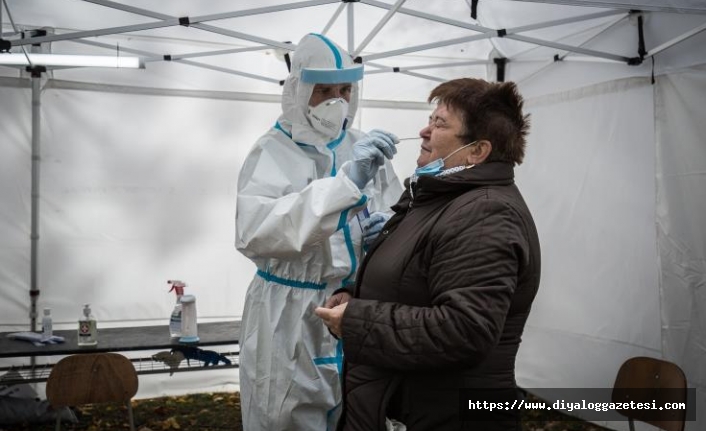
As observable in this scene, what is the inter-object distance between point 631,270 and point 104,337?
11.6 ft

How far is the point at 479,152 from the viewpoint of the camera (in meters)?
1.64

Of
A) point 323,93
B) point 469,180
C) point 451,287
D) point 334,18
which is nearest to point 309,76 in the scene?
point 323,93

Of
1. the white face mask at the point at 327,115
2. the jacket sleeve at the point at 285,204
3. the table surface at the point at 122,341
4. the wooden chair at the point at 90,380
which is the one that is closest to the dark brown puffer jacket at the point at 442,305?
the jacket sleeve at the point at 285,204

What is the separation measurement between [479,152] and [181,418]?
4254 mm

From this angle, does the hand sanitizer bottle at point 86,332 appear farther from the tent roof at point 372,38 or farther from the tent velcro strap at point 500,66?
the tent velcro strap at point 500,66

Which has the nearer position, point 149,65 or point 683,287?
point 683,287

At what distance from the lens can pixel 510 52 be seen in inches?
206

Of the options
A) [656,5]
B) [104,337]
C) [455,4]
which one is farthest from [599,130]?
[104,337]

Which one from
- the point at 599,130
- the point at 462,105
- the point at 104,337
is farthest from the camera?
the point at 599,130

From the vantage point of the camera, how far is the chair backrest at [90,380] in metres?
3.41

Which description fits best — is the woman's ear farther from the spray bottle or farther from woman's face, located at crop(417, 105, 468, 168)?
the spray bottle

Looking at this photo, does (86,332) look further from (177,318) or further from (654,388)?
(654,388)

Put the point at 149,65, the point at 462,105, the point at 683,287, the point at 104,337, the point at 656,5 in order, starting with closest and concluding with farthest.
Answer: the point at 462,105 → the point at 656,5 → the point at 683,287 → the point at 104,337 → the point at 149,65

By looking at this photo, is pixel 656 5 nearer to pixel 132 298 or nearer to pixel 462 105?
pixel 462 105
